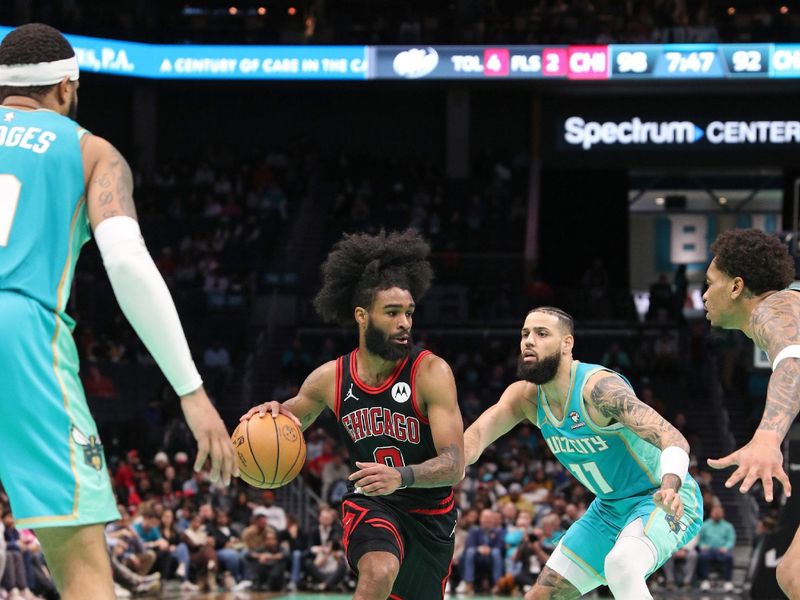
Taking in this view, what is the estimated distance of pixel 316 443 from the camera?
18719 mm

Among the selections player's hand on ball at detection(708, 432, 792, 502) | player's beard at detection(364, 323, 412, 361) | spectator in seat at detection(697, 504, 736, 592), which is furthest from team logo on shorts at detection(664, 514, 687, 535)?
spectator in seat at detection(697, 504, 736, 592)

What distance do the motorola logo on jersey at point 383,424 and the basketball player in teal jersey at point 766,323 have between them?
1573mm

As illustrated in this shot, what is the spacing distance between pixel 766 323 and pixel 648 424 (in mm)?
1040

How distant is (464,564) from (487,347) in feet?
23.9

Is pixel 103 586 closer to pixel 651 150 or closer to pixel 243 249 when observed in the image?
pixel 243 249

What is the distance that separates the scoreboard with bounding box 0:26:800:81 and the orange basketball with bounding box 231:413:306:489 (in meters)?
18.3

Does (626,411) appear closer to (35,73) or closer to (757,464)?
(757,464)

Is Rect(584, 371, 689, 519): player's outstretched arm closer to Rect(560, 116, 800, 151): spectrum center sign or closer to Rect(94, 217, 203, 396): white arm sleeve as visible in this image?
Rect(94, 217, 203, 396): white arm sleeve

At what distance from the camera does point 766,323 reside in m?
5.16

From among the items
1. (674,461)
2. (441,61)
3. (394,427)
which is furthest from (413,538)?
(441,61)

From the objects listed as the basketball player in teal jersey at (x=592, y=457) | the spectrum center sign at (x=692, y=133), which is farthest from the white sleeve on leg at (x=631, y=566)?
the spectrum center sign at (x=692, y=133)

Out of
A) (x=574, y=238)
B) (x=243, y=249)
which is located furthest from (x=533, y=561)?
(x=574, y=238)

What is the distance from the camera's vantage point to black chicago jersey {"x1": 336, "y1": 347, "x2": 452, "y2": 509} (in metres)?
6.40

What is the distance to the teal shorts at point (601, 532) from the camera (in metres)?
6.53
